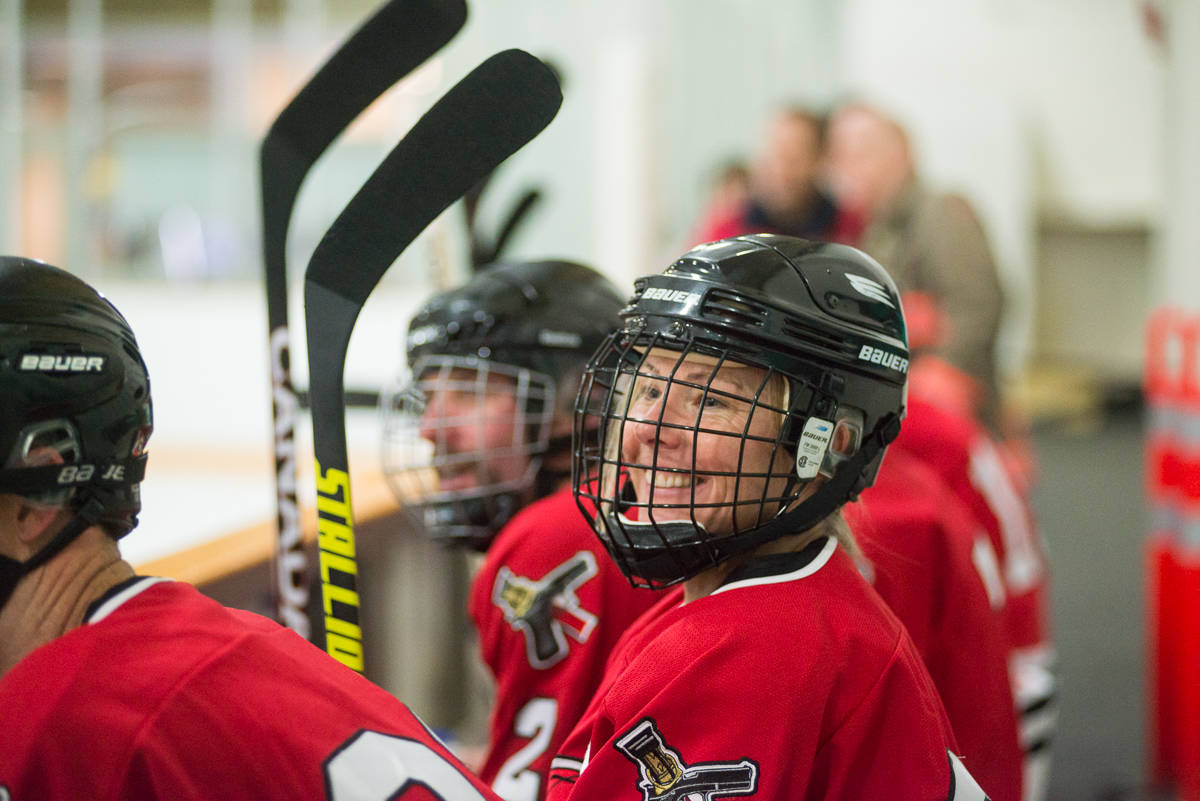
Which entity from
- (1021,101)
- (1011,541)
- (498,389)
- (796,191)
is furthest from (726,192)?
(1021,101)

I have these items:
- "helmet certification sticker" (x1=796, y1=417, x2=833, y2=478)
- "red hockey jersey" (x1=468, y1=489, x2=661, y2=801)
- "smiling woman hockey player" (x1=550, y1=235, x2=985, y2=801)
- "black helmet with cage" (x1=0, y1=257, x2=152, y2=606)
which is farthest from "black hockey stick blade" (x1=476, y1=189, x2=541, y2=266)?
"black helmet with cage" (x1=0, y1=257, x2=152, y2=606)

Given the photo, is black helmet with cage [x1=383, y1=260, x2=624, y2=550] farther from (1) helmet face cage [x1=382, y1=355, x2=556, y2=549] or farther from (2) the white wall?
(2) the white wall

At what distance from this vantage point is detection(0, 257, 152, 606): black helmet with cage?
3.28 ft

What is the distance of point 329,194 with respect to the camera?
5.83 meters

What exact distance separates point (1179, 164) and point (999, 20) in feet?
32.2

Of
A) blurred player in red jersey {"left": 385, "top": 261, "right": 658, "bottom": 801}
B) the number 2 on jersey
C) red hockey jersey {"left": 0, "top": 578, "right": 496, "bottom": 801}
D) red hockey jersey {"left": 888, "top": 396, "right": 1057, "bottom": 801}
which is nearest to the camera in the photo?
red hockey jersey {"left": 0, "top": 578, "right": 496, "bottom": 801}

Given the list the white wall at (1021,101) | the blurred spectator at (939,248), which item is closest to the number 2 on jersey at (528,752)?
the blurred spectator at (939,248)

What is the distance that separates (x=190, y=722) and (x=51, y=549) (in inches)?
9.6

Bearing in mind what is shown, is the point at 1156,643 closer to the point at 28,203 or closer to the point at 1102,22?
the point at 28,203

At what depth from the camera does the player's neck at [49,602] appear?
1.04 meters

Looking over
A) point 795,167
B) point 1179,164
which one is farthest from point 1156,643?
point 795,167

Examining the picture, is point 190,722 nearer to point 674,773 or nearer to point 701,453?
point 674,773

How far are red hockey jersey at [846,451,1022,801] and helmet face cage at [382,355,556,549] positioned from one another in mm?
527

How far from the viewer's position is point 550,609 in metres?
1.57
